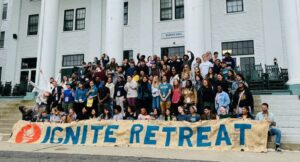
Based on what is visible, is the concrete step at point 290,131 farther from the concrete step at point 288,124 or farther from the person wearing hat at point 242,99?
the person wearing hat at point 242,99

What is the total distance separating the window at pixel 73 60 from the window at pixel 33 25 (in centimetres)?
413

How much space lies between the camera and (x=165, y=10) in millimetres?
22641

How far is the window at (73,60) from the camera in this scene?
24328 millimetres

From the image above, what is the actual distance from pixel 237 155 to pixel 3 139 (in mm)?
9131

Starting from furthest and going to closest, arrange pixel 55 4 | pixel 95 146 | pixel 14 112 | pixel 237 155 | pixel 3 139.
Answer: pixel 55 4 < pixel 14 112 < pixel 3 139 < pixel 95 146 < pixel 237 155

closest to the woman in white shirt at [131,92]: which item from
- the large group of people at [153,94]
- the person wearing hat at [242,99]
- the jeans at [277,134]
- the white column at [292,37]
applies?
the large group of people at [153,94]

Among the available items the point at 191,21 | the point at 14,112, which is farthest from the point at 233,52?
the point at 14,112

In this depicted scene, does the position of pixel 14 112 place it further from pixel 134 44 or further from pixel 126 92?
pixel 134 44

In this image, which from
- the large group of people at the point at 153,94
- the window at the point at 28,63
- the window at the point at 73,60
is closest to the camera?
the large group of people at the point at 153,94

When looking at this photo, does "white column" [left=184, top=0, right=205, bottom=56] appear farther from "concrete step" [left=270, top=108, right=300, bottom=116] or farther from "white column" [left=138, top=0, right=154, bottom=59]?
"white column" [left=138, top=0, right=154, bottom=59]

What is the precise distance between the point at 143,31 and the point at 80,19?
6.08 meters

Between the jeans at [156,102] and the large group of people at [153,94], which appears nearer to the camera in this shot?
the large group of people at [153,94]

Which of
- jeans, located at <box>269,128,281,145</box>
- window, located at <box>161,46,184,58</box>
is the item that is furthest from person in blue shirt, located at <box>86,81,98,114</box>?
window, located at <box>161,46,184,58</box>

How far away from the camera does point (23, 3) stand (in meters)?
27.0
